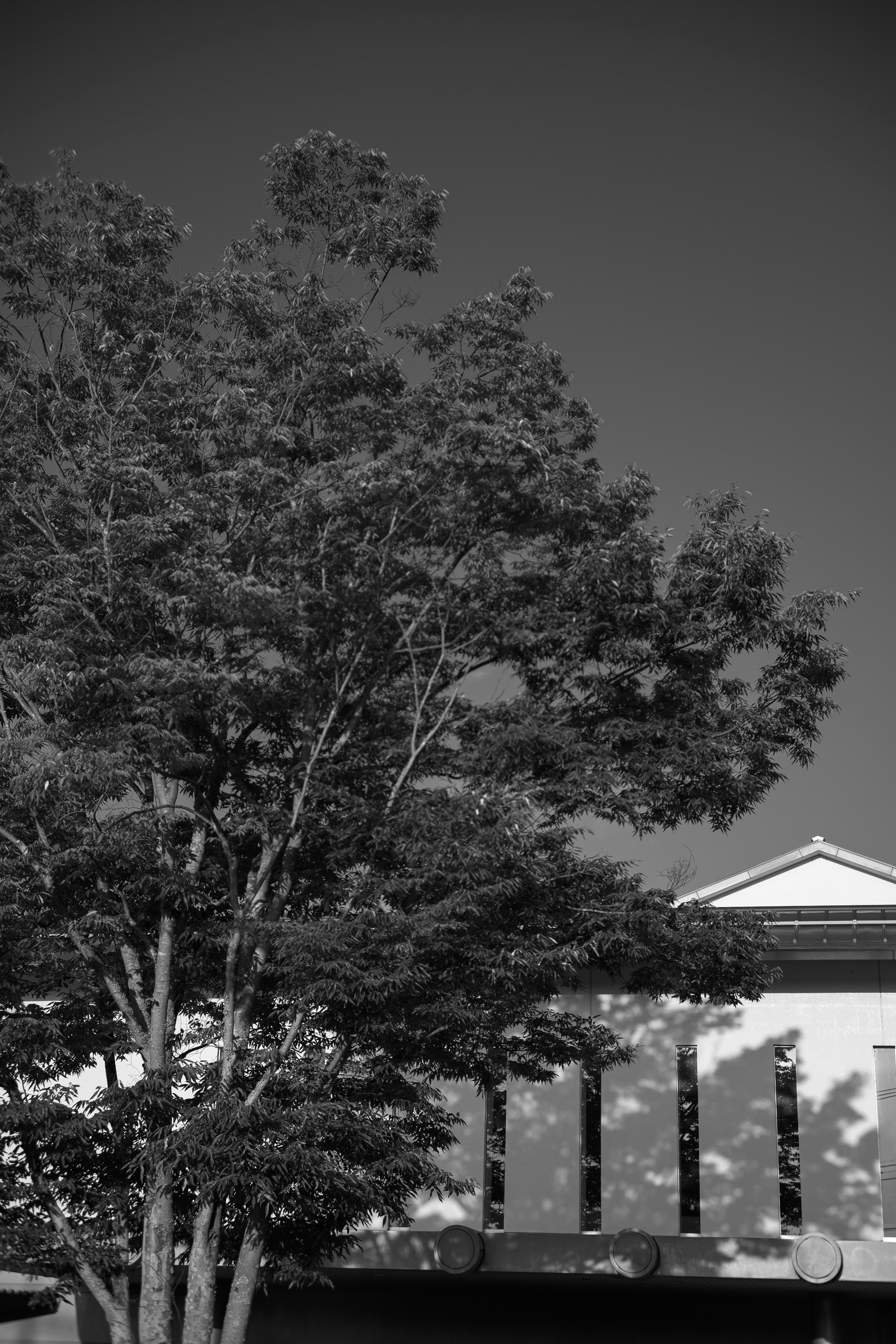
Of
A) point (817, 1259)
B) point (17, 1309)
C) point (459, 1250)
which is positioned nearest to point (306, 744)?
point (459, 1250)

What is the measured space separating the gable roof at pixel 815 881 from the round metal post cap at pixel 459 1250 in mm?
8194

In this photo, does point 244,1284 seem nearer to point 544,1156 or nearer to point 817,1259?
point 544,1156

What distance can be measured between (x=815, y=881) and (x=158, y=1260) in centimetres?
1546

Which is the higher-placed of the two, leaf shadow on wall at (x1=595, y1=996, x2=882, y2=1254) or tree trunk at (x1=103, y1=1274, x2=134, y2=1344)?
leaf shadow on wall at (x1=595, y1=996, x2=882, y2=1254)

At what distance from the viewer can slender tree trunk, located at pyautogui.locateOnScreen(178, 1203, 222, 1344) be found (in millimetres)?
12148

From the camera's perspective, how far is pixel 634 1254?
17156 mm

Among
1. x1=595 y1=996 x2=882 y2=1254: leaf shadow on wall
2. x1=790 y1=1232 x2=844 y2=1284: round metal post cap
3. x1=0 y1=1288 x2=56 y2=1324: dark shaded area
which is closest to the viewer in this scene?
x1=790 y1=1232 x2=844 y2=1284: round metal post cap

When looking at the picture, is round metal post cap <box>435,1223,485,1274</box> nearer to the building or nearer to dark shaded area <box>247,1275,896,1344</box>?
the building

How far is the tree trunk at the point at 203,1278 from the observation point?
12.1 m

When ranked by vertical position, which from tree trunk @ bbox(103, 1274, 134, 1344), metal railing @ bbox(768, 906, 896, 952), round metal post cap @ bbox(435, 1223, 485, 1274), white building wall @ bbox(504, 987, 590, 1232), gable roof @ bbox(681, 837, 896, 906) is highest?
gable roof @ bbox(681, 837, 896, 906)

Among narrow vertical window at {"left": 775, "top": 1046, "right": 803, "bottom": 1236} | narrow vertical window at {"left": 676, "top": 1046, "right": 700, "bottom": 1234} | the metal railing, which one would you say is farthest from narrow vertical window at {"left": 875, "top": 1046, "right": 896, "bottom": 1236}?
narrow vertical window at {"left": 676, "top": 1046, "right": 700, "bottom": 1234}

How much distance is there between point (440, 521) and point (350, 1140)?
601 centimetres

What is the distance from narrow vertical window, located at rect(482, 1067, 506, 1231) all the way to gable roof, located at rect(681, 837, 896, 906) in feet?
19.4

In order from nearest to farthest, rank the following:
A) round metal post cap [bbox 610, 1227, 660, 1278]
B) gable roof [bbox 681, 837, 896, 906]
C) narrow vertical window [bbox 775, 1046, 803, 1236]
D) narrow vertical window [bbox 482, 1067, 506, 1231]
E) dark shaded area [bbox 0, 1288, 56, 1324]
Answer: round metal post cap [bbox 610, 1227, 660, 1278] < narrow vertical window [bbox 775, 1046, 803, 1236] < dark shaded area [bbox 0, 1288, 56, 1324] < narrow vertical window [bbox 482, 1067, 506, 1231] < gable roof [bbox 681, 837, 896, 906]
